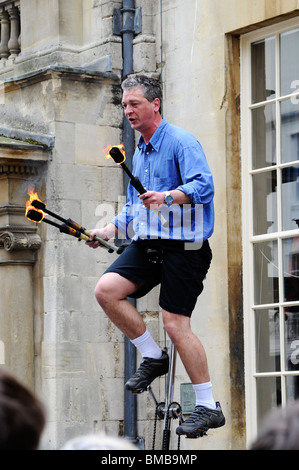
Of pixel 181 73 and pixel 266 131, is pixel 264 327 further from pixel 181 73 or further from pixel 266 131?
pixel 181 73

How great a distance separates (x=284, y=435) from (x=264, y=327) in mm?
5476

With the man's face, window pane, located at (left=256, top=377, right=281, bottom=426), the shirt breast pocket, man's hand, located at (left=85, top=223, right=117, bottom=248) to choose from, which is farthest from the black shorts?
window pane, located at (left=256, top=377, right=281, bottom=426)

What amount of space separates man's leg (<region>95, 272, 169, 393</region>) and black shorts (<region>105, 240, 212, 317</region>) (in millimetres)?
58

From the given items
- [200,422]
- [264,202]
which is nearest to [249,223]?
[264,202]

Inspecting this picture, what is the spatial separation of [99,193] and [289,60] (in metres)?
1.83

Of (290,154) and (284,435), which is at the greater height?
(290,154)

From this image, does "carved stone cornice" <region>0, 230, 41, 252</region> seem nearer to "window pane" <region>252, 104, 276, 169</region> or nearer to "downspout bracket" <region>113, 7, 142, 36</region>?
"downspout bracket" <region>113, 7, 142, 36</region>

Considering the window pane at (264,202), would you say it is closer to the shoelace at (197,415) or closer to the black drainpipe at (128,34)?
the black drainpipe at (128,34)

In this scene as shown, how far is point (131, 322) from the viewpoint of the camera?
17.3ft

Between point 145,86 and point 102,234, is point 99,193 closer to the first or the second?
point 102,234

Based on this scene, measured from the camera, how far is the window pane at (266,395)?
703 cm
